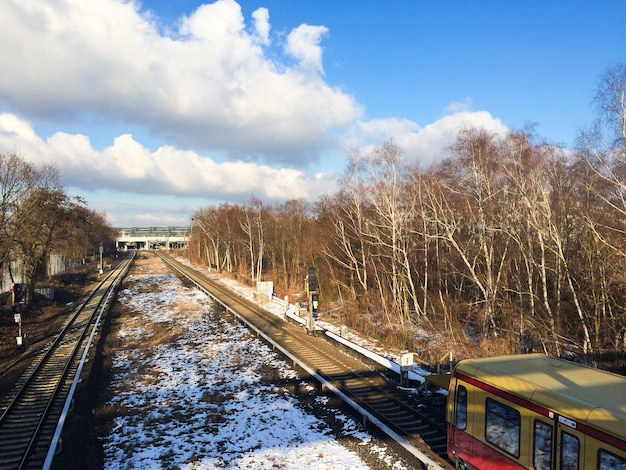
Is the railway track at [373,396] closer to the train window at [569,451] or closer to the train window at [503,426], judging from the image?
the train window at [503,426]

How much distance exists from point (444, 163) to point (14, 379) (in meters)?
22.5

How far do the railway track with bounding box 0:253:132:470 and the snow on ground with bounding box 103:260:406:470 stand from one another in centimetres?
139

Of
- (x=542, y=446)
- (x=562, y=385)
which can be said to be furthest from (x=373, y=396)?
(x=562, y=385)

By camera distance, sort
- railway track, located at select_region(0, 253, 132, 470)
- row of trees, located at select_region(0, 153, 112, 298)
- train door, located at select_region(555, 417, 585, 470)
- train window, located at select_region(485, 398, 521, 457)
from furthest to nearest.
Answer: row of trees, located at select_region(0, 153, 112, 298) → railway track, located at select_region(0, 253, 132, 470) → train window, located at select_region(485, 398, 521, 457) → train door, located at select_region(555, 417, 585, 470)

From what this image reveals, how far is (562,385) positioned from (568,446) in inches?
36.4

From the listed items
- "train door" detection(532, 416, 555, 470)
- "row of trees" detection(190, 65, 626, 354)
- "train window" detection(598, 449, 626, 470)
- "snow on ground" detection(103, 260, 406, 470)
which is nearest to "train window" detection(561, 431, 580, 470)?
"train door" detection(532, 416, 555, 470)

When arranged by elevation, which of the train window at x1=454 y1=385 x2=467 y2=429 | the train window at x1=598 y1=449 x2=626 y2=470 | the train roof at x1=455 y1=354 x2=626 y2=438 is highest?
the train roof at x1=455 y1=354 x2=626 y2=438

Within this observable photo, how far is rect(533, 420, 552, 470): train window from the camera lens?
6.43m

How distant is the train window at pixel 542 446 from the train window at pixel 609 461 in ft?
2.59

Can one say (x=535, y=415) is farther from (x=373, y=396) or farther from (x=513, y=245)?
(x=513, y=245)

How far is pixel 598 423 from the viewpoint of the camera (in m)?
5.72

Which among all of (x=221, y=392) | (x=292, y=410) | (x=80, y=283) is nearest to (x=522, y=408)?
(x=292, y=410)

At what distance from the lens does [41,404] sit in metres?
12.9

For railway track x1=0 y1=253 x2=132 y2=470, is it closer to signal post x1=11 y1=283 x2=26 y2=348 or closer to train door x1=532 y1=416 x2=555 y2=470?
signal post x1=11 y1=283 x2=26 y2=348
